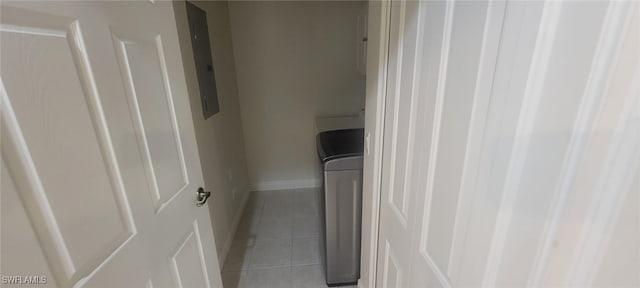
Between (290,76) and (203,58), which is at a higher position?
(203,58)

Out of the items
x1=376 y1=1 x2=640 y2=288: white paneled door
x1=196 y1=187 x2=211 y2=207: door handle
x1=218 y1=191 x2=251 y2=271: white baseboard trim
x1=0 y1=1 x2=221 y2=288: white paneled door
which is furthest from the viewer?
x1=218 y1=191 x2=251 y2=271: white baseboard trim

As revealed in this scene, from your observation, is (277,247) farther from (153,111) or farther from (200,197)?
(153,111)

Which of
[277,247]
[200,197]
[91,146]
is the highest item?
[91,146]

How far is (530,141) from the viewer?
0.40 metres

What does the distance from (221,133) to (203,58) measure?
641mm

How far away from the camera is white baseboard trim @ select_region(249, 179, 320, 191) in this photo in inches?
126

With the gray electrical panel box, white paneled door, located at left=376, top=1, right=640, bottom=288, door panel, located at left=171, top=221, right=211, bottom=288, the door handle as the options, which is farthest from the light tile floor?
white paneled door, located at left=376, top=1, right=640, bottom=288

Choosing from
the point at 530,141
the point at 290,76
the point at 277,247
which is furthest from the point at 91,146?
the point at 290,76

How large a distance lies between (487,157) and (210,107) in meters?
1.90

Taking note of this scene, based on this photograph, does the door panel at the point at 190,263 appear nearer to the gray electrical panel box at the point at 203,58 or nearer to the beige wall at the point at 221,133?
the beige wall at the point at 221,133

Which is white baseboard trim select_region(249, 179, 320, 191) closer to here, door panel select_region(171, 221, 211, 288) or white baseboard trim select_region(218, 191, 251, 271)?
white baseboard trim select_region(218, 191, 251, 271)

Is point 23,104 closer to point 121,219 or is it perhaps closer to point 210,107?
point 121,219

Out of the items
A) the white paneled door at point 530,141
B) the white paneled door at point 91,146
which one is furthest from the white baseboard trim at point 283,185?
the white paneled door at point 530,141

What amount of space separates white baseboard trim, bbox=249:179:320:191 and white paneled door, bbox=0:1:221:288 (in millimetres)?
2201
